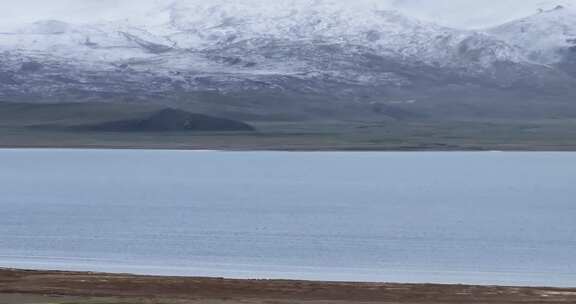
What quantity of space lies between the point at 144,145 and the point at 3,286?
359ft

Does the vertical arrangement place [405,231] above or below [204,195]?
below

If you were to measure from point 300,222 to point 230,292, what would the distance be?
24.9 meters

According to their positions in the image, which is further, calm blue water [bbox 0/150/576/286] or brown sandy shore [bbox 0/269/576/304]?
calm blue water [bbox 0/150/576/286]

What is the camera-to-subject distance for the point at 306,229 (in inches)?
2034

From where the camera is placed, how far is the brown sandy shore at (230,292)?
28422mm

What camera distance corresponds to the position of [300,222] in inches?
2162

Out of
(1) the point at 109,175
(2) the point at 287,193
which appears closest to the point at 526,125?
(1) the point at 109,175

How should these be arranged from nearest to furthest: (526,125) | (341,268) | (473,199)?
(341,268), (473,199), (526,125)

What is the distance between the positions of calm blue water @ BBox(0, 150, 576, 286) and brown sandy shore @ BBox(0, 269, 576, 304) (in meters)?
4.78

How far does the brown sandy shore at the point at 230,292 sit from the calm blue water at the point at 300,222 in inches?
188

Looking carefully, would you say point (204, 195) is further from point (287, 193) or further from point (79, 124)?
point (79, 124)

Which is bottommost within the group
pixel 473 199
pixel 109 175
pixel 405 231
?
pixel 405 231

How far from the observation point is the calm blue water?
39.5 m

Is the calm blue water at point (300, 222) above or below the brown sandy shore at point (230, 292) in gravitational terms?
above
